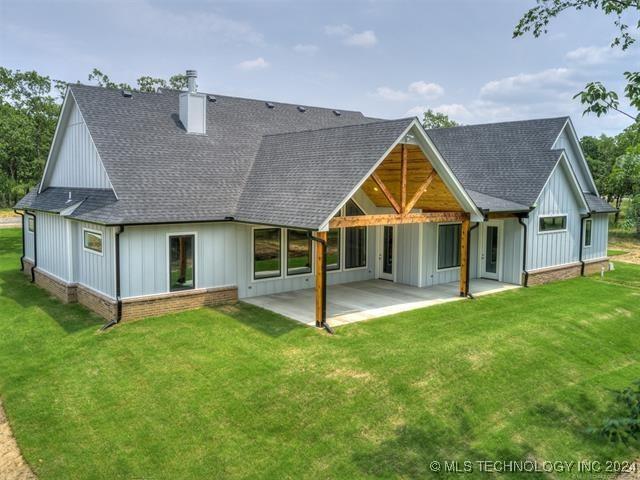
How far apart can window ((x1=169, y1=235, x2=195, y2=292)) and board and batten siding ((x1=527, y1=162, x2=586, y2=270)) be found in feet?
37.6

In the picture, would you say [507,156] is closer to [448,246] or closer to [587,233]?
[587,233]

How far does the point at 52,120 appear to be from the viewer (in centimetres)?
4184

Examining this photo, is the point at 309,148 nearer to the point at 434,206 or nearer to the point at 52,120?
the point at 434,206

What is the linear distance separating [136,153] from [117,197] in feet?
7.25

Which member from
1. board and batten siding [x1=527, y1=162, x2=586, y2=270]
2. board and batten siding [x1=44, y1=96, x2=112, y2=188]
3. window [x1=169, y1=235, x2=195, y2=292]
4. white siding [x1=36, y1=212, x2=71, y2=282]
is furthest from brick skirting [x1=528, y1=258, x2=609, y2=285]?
white siding [x1=36, y1=212, x2=71, y2=282]

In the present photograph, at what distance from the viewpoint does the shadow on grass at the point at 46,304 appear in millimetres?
12523

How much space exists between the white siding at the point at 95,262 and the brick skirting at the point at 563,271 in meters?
13.4

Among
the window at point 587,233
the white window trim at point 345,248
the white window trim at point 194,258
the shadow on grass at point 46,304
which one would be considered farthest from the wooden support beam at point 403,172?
the window at point 587,233

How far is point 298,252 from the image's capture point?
1555 centimetres

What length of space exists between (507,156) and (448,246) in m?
5.64

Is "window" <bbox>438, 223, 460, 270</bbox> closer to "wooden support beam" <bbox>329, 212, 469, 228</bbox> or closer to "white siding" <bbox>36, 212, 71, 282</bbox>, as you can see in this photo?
"wooden support beam" <bbox>329, 212, 469, 228</bbox>

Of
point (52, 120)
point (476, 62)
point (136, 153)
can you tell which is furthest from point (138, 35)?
point (52, 120)

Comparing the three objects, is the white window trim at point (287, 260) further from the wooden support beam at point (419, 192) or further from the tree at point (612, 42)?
the tree at point (612, 42)

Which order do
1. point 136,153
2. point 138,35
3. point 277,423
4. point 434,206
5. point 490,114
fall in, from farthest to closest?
point 490,114, point 138,35, point 434,206, point 136,153, point 277,423
